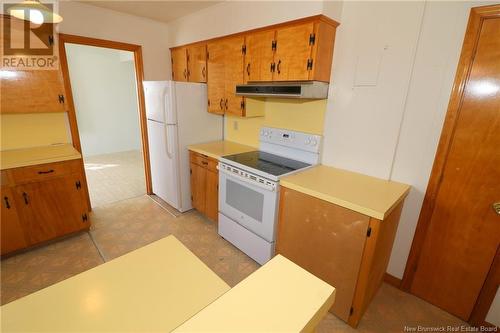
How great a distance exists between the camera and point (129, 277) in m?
0.81

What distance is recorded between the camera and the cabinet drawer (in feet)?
7.09

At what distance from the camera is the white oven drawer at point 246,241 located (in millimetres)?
2158

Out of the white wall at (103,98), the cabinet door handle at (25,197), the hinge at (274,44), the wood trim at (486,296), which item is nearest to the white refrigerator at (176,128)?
the hinge at (274,44)

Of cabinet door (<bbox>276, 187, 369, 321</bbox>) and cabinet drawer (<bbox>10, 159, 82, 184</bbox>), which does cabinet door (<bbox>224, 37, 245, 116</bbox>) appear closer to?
cabinet door (<bbox>276, 187, 369, 321</bbox>)

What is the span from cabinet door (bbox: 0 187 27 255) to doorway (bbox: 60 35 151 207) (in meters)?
1.67

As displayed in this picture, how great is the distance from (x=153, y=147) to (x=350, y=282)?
2911 mm

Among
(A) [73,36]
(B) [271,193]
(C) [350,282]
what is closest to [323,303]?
(C) [350,282]

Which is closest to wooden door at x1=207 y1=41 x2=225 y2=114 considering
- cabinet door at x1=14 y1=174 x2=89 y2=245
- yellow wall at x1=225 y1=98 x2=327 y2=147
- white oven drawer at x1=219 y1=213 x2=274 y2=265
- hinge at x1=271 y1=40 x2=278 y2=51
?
yellow wall at x1=225 y1=98 x2=327 y2=147

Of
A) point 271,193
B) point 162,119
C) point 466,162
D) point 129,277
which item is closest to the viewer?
point 129,277

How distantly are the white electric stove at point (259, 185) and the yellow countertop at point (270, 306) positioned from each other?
50.2 inches

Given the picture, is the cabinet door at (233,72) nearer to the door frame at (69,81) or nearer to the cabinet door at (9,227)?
the door frame at (69,81)

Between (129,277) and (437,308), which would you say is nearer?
(129,277)

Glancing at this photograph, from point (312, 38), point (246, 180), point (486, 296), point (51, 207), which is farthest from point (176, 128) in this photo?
point (486, 296)

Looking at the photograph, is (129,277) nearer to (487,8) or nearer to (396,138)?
(396,138)
